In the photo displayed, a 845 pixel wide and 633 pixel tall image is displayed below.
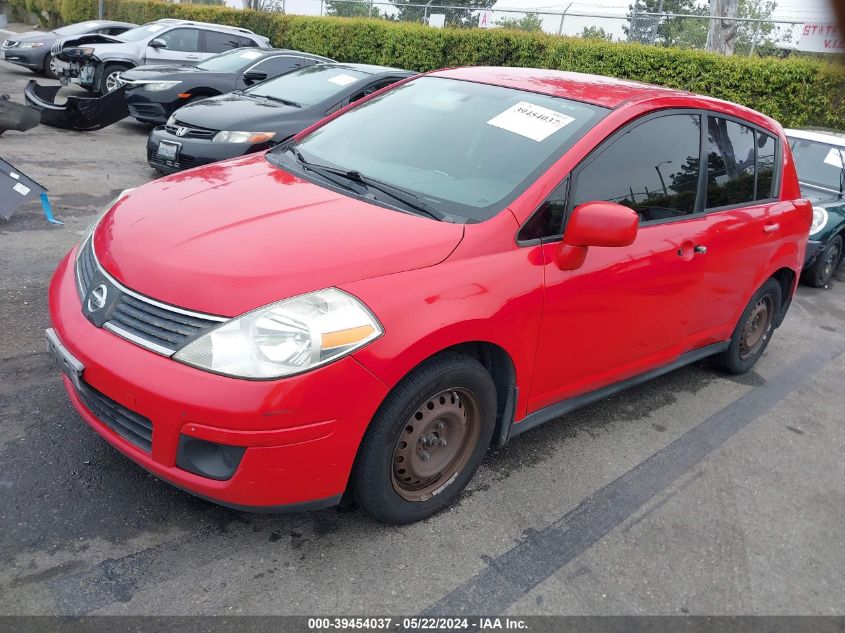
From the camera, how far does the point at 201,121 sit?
7586 mm

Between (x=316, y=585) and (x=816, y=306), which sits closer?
(x=316, y=585)

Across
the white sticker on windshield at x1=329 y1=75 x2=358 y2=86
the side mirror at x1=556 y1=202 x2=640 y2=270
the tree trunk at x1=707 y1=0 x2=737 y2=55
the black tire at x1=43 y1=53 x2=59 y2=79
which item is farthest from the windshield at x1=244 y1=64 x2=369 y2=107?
the black tire at x1=43 y1=53 x2=59 y2=79

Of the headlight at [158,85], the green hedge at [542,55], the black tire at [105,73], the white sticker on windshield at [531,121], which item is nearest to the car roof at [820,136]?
the green hedge at [542,55]

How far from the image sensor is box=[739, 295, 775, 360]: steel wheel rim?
4.88 metres

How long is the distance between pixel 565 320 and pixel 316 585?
1490 millimetres

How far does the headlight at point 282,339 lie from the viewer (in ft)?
7.98

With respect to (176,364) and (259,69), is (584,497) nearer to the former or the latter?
(176,364)

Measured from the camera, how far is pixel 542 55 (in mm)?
15844

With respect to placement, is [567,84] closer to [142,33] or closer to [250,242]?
[250,242]

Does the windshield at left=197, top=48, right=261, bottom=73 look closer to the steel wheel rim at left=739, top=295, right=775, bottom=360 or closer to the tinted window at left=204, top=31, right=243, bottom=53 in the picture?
the tinted window at left=204, top=31, right=243, bottom=53

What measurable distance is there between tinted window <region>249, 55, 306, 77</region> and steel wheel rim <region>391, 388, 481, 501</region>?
28.9 ft

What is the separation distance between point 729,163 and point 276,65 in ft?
26.7

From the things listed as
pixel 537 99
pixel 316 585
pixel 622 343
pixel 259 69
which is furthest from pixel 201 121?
pixel 316 585

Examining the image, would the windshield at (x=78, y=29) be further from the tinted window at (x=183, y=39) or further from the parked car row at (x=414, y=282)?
the parked car row at (x=414, y=282)
